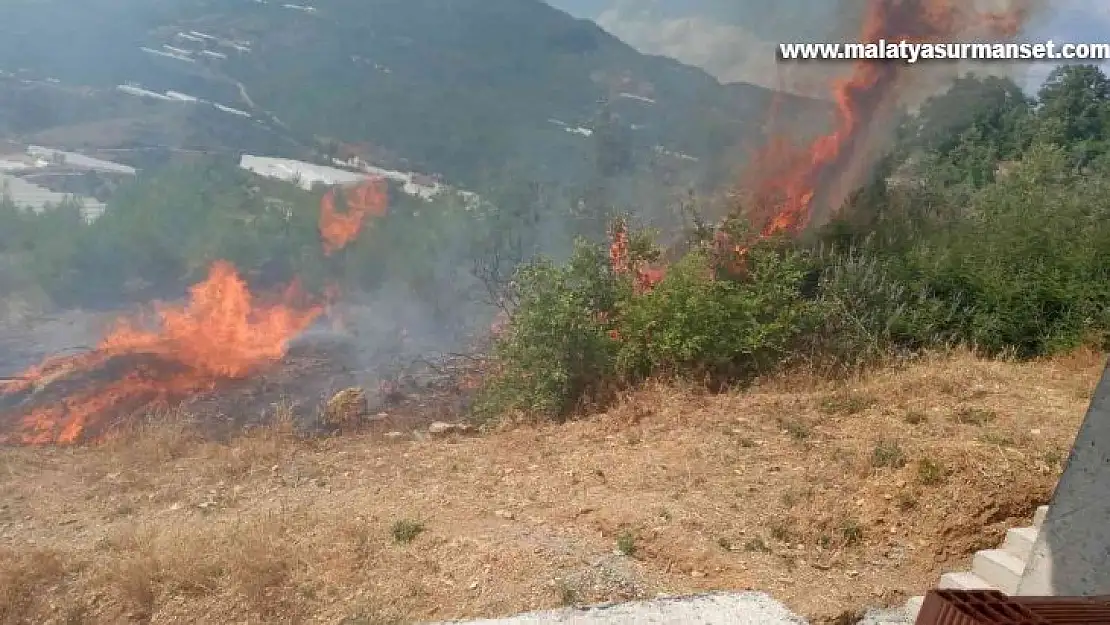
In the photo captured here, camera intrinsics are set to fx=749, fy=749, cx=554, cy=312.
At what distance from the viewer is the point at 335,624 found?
4.27 metres

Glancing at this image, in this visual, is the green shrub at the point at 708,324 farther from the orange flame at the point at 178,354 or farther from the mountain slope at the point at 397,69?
the mountain slope at the point at 397,69

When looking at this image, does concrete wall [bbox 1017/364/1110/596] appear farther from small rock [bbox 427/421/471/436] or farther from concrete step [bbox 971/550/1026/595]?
small rock [bbox 427/421/471/436]

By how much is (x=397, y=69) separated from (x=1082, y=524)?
2235 cm

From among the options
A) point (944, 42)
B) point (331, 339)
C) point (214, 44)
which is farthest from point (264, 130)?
point (944, 42)

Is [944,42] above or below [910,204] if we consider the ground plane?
above

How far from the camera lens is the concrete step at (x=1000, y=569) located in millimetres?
4047

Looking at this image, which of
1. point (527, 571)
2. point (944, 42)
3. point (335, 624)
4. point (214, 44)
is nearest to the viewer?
point (335, 624)

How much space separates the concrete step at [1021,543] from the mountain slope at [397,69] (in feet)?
44.2

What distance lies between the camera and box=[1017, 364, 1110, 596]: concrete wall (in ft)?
11.6

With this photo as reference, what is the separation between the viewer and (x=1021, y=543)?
4.24 meters

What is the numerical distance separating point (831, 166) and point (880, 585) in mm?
8375

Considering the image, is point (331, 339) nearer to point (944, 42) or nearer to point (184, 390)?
point (184, 390)

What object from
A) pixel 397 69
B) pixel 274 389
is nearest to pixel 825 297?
pixel 274 389

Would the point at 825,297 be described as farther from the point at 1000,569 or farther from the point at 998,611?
the point at 998,611
